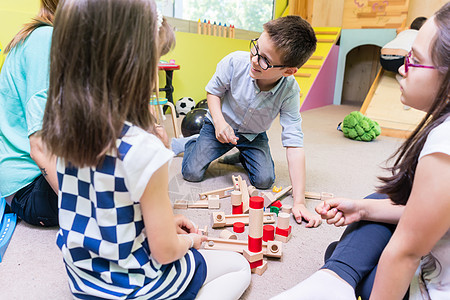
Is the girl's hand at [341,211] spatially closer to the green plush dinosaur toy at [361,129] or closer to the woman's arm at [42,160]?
the woman's arm at [42,160]

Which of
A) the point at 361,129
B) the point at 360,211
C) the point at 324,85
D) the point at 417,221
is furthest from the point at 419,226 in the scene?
the point at 324,85

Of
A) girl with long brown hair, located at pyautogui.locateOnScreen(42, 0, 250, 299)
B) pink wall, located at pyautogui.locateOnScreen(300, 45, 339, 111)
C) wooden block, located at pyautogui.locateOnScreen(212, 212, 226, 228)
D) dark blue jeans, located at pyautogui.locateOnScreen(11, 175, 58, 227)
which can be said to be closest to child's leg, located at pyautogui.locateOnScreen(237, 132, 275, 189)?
wooden block, located at pyautogui.locateOnScreen(212, 212, 226, 228)

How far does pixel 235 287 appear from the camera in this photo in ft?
2.28

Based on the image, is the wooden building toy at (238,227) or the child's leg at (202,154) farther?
the child's leg at (202,154)

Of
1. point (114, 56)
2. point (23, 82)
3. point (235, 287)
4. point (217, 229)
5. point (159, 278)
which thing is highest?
point (114, 56)

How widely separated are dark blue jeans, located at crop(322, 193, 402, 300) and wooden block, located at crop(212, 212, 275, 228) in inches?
14.6

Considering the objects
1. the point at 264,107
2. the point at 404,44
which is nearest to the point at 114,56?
the point at 264,107

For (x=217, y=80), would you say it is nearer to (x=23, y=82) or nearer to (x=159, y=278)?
(x=23, y=82)

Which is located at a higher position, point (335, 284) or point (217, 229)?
point (335, 284)

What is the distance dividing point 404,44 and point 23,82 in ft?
9.29

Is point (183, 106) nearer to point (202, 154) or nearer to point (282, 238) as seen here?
point (202, 154)

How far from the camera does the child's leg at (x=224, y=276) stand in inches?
25.9

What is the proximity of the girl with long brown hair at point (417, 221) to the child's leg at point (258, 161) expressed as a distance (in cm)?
67

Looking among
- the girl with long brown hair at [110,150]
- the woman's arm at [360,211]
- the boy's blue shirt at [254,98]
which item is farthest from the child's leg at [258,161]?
the girl with long brown hair at [110,150]
